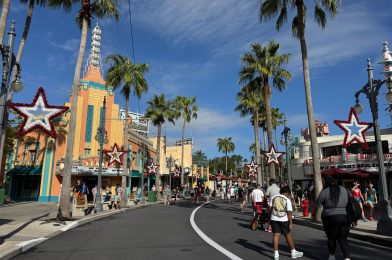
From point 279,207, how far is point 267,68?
19.2 meters

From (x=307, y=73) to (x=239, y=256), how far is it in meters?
11.5

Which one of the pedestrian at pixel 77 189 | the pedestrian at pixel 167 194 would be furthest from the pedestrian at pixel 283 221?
the pedestrian at pixel 167 194

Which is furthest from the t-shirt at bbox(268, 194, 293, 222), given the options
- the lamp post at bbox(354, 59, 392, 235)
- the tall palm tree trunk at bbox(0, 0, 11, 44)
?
the tall palm tree trunk at bbox(0, 0, 11, 44)

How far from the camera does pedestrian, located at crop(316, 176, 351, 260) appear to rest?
678 cm

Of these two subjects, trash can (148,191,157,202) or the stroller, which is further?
trash can (148,191,157,202)

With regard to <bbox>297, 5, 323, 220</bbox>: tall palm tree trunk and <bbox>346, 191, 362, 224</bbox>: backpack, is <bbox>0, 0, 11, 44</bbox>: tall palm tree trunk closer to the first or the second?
<bbox>297, 5, 323, 220</bbox>: tall palm tree trunk

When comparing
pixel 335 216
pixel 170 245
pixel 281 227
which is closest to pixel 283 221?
pixel 281 227

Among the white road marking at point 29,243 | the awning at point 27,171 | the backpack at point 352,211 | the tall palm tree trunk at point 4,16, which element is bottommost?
the white road marking at point 29,243

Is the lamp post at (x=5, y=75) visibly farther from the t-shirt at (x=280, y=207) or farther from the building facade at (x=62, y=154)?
the building facade at (x=62, y=154)

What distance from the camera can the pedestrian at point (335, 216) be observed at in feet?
22.2

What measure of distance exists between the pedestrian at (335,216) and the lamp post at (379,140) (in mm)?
5058

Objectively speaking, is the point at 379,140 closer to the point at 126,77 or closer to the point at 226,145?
the point at 126,77

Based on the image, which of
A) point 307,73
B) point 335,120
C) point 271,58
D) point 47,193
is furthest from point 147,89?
point 335,120

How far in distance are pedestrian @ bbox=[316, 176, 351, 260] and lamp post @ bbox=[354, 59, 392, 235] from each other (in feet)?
16.6
